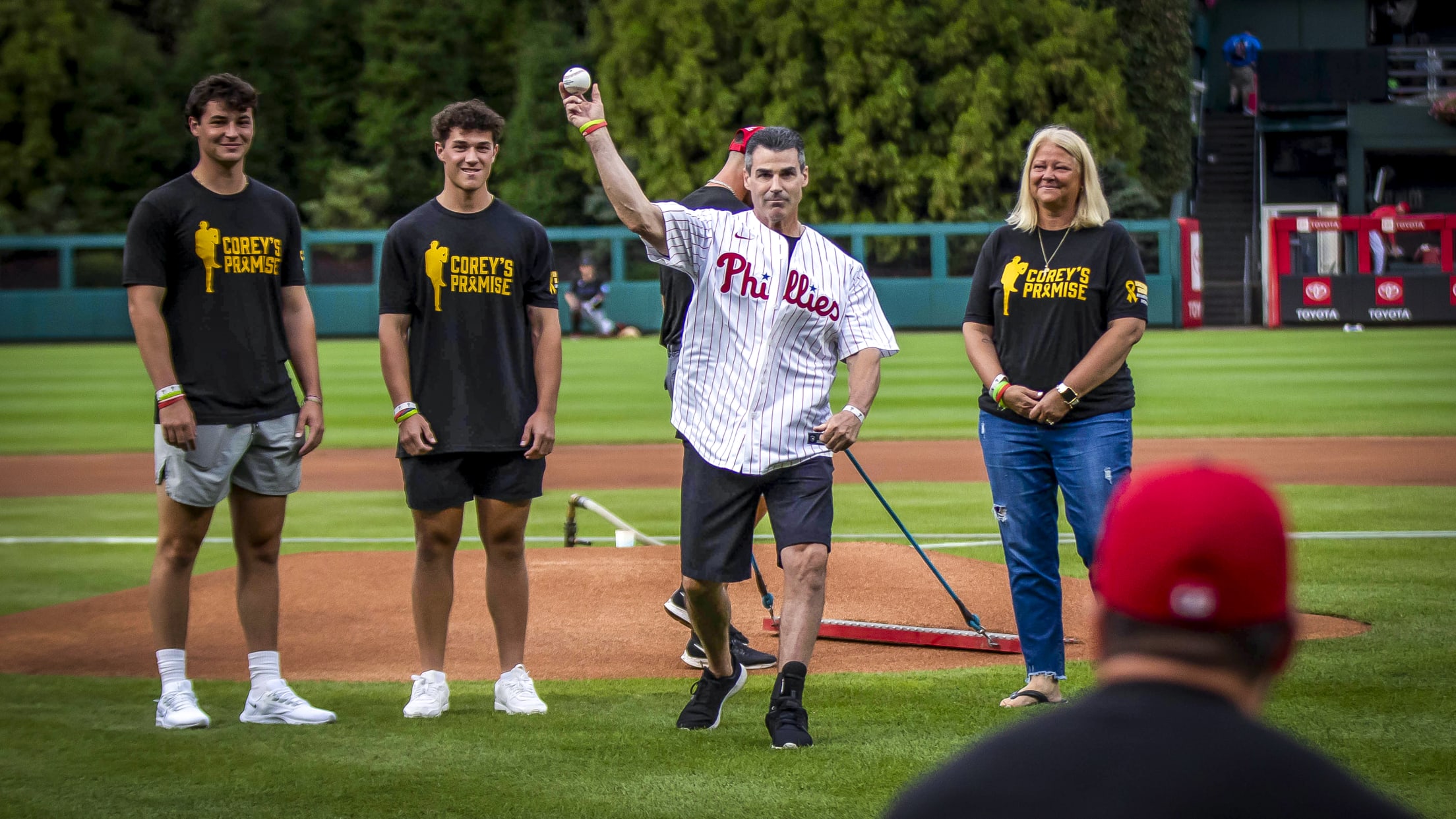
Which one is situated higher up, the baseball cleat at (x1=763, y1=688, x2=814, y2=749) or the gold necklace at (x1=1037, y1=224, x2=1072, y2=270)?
the gold necklace at (x1=1037, y1=224, x2=1072, y2=270)

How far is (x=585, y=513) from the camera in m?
11.8

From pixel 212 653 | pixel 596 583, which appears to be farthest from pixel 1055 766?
pixel 596 583

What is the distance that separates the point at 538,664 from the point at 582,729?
1452 millimetres

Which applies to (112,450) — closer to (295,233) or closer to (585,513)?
(585,513)

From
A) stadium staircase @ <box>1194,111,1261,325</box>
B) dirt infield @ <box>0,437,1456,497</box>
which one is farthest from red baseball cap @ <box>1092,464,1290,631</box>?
stadium staircase @ <box>1194,111,1261,325</box>

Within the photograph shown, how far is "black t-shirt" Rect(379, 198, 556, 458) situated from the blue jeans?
1810 mm

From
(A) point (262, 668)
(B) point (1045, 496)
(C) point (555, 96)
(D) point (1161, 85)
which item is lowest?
(A) point (262, 668)

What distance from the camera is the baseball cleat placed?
187 inches

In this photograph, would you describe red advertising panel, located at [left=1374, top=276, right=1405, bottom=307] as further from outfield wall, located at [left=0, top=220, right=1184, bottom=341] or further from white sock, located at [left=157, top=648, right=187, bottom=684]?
white sock, located at [left=157, top=648, right=187, bottom=684]

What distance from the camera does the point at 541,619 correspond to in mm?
7406

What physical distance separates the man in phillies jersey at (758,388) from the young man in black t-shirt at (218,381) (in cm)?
135

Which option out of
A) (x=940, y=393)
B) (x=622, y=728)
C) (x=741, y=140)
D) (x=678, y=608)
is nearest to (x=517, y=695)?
(x=622, y=728)

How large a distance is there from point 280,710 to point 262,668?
20 centimetres

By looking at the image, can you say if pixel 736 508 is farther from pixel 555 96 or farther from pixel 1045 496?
pixel 555 96
